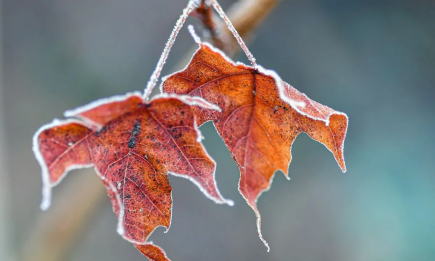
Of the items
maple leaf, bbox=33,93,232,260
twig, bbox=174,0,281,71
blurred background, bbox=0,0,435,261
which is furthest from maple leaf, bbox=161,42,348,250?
blurred background, bbox=0,0,435,261

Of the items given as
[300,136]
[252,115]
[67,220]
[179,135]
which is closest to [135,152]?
[179,135]

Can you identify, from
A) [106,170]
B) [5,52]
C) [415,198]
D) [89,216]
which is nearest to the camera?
[106,170]

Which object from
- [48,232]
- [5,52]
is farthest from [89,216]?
[5,52]

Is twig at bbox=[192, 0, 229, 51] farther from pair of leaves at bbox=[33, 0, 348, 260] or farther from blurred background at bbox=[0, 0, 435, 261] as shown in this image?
blurred background at bbox=[0, 0, 435, 261]

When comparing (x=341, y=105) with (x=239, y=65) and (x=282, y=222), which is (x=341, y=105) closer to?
(x=282, y=222)

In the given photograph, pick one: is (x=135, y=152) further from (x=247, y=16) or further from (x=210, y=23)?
Answer: (x=247, y=16)

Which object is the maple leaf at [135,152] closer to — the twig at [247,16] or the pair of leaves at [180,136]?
the pair of leaves at [180,136]

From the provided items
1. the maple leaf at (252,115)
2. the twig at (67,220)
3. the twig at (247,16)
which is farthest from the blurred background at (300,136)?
the maple leaf at (252,115)
